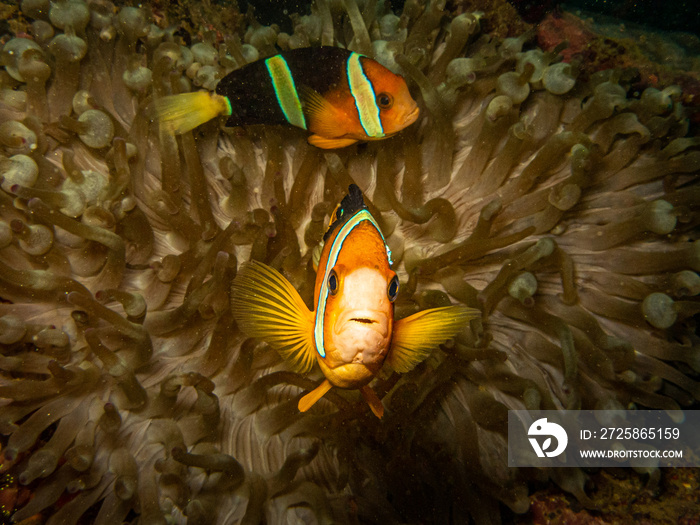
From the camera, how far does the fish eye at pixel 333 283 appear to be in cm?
131

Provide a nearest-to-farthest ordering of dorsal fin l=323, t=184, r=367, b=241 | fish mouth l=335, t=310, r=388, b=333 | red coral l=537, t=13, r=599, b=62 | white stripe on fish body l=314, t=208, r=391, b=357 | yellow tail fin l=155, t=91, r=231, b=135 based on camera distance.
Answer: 1. fish mouth l=335, t=310, r=388, b=333
2. white stripe on fish body l=314, t=208, r=391, b=357
3. dorsal fin l=323, t=184, r=367, b=241
4. yellow tail fin l=155, t=91, r=231, b=135
5. red coral l=537, t=13, r=599, b=62

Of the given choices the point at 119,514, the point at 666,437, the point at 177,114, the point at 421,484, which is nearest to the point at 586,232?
the point at 666,437

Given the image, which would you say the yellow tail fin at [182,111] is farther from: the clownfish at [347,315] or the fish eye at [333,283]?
the fish eye at [333,283]

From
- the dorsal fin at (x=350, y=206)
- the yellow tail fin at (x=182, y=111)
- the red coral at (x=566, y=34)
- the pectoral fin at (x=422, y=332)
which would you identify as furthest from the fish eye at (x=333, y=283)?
the red coral at (x=566, y=34)

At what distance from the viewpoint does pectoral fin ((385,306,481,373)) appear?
160 centimetres

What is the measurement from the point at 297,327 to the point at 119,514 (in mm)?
1354

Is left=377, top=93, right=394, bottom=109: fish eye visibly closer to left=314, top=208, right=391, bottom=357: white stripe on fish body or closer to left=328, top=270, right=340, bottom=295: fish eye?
left=314, top=208, right=391, bottom=357: white stripe on fish body

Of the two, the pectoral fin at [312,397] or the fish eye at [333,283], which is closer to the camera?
the fish eye at [333,283]

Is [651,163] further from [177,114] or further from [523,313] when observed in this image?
[177,114]

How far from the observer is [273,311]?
1.56 m

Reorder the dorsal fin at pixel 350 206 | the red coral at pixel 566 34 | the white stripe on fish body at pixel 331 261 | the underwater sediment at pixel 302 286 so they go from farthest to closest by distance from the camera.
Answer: the red coral at pixel 566 34
the underwater sediment at pixel 302 286
the dorsal fin at pixel 350 206
the white stripe on fish body at pixel 331 261

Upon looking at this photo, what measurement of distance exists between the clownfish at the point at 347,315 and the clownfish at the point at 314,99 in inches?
36.4

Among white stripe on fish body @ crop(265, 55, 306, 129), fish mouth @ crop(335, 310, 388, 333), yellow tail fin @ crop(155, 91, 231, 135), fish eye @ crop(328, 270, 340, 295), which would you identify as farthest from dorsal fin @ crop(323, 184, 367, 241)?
yellow tail fin @ crop(155, 91, 231, 135)

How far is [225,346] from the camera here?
2.04 metres
